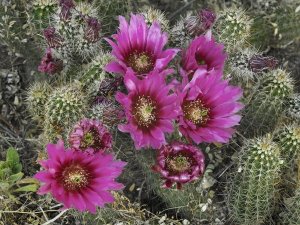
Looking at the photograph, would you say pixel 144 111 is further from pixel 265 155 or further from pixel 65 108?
pixel 265 155

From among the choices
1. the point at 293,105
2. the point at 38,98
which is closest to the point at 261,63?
the point at 293,105

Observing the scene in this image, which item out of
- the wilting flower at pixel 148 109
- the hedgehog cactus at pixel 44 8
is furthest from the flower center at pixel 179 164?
the hedgehog cactus at pixel 44 8

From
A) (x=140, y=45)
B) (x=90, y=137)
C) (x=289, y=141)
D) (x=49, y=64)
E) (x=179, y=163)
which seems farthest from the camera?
(x=49, y=64)

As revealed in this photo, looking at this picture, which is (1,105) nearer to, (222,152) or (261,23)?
(222,152)

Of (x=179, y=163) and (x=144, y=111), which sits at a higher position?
(x=144, y=111)

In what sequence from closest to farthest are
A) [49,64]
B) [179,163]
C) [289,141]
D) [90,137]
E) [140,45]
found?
[90,137] → [179,163] → [140,45] → [289,141] → [49,64]

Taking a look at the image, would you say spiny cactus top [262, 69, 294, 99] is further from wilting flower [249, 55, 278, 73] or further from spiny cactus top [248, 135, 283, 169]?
spiny cactus top [248, 135, 283, 169]

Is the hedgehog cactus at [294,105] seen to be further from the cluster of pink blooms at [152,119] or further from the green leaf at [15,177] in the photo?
the green leaf at [15,177]
